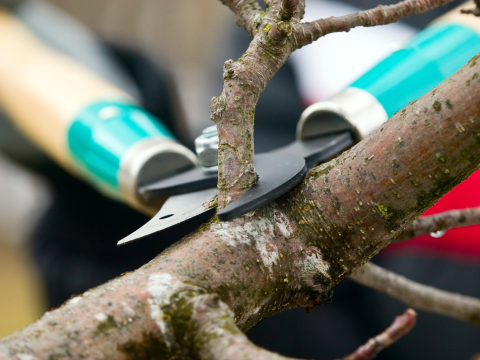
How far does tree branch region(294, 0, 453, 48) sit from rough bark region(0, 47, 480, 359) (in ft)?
0.28

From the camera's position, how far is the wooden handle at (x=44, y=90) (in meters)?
0.74

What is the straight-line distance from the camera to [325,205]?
34 centimetres

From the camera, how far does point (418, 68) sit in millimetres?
514

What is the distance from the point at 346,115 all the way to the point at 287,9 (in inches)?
7.1

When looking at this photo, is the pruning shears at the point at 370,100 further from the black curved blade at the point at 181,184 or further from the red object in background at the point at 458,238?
the red object in background at the point at 458,238

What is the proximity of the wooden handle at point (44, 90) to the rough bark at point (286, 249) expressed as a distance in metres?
0.47

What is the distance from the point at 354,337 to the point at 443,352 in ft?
0.75

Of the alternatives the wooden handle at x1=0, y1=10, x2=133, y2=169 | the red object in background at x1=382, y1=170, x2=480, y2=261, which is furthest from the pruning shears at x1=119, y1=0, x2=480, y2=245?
the red object in background at x1=382, y1=170, x2=480, y2=261

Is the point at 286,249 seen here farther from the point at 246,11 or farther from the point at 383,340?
the point at 246,11

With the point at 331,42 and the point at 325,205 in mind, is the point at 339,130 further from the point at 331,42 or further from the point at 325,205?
the point at 331,42

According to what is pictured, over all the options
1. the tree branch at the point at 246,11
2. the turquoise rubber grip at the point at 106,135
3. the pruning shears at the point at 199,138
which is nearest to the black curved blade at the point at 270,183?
the pruning shears at the point at 199,138

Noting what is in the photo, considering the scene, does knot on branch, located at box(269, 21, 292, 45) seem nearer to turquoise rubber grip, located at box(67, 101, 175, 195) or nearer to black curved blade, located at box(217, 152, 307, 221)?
black curved blade, located at box(217, 152, 307, 221)

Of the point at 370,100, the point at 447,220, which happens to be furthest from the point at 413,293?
the point at 370,100

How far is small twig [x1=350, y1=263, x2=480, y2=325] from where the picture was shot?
1.79 ft
